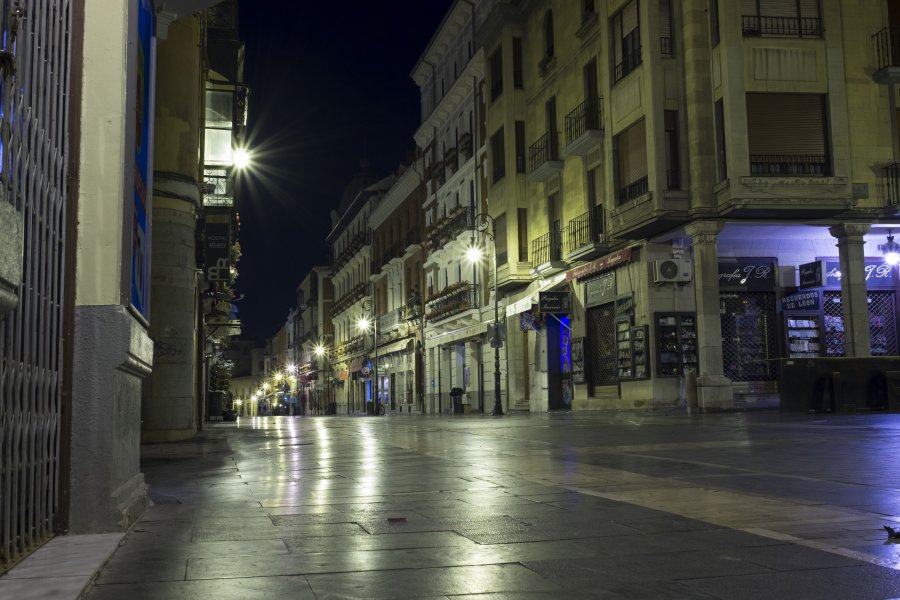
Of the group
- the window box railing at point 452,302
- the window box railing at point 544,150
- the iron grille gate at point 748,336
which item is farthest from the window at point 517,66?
the iron grille gate at point 748,336

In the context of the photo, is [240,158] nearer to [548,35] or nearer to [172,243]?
[172,243]

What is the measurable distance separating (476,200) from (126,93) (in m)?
36.5

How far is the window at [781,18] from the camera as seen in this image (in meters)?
25.6

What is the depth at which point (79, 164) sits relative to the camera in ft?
18.5

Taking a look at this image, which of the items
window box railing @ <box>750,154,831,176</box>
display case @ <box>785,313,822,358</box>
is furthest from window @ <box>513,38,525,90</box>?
display case @ <box>785,313,822,358</box>

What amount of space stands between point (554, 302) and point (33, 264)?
27.9m

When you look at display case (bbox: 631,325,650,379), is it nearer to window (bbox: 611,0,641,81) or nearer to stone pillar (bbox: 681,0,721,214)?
stone pillar (bbox: 681,0,721,214)

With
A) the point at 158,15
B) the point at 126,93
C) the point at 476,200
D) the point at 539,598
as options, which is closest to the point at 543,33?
the point at 476,200

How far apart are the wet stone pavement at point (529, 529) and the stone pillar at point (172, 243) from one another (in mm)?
7024

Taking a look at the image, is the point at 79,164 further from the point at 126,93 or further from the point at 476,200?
the point at 476,200

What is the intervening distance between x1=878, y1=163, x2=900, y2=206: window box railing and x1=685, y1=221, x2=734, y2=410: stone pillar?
4.74m

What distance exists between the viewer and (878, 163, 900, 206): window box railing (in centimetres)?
2566

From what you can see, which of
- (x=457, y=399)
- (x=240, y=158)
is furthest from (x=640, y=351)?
(x=457, y=399)

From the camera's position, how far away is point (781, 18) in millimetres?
25719
